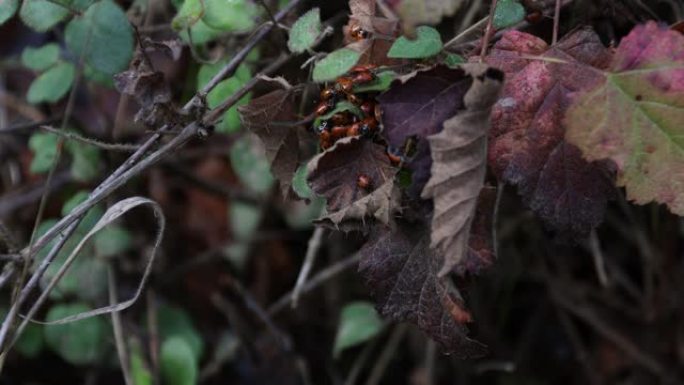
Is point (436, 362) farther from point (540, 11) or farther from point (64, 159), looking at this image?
point (540, 11)

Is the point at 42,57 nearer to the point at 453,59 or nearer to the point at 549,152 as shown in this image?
the point at 453,59

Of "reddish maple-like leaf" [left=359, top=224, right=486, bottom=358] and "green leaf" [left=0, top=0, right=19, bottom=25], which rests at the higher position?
"green leaf" [left=0, top=0, right=19, bottom=25]

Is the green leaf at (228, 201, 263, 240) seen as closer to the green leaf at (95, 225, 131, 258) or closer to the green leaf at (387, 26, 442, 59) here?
the green leaf at (95, 225, 131, 258)

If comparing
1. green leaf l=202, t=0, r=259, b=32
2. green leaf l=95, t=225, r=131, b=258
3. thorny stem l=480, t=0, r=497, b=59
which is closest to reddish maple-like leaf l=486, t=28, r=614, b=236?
thorny stem l=480, t=0, r=497, b=59

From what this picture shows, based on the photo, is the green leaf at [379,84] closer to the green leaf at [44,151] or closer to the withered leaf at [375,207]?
the withered leaf at [375,207]

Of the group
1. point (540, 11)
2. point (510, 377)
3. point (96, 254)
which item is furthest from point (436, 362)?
point (540, 11)

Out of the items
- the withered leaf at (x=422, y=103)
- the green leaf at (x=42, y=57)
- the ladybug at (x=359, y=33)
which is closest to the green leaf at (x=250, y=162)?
the green leaf at (x=42, y=57)
